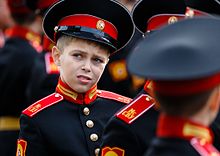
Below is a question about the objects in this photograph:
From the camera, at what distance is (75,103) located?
4859 millimetres

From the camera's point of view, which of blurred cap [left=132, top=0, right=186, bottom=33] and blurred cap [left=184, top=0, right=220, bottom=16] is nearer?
blurred cap [left=184, top=0, right=220, bottom=16]

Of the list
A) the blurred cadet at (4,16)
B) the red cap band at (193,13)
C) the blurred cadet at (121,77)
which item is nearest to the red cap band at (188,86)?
the red cap band at (193,13)

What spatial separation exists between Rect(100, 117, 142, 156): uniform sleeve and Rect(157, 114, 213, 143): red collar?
0.98m

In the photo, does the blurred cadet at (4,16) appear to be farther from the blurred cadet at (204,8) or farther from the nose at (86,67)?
the blurred cadet at (204,8)

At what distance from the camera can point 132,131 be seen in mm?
4230

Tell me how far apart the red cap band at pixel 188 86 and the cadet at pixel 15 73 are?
4.51m

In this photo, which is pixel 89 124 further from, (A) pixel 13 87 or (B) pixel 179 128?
(A) pixel 13 87

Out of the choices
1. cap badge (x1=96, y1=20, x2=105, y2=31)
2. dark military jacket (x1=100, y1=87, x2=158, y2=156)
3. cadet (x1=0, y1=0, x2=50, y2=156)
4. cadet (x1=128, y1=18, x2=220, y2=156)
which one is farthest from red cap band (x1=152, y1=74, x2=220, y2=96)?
cadet (x1=0, y1=0, x2=50, y2=156)

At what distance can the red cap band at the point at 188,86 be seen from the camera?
3.09 m

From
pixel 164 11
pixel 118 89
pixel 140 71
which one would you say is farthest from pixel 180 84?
pixel 118 89

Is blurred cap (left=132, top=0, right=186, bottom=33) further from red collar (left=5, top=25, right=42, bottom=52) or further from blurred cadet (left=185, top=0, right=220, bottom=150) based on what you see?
red collar (left=5, top=25, right=42, bottom=52)

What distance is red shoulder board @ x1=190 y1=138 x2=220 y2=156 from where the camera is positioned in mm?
3262

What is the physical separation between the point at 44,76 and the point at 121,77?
40.1 inches

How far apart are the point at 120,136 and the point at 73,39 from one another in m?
0.73
